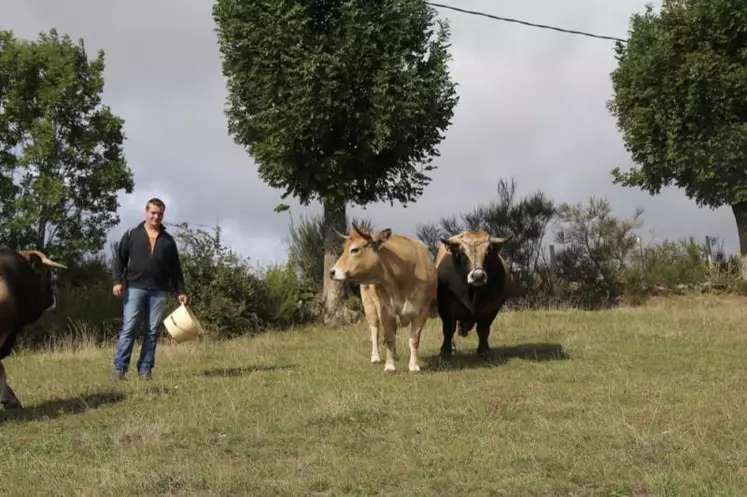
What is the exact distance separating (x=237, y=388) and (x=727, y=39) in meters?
17.8

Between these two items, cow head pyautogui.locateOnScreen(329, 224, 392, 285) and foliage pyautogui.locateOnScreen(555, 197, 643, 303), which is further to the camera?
foliage pyautogui.locateOnScreen(555, 197, 643, 303)

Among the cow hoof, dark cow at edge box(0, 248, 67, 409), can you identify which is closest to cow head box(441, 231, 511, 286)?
dark cow at edge box(0, 248, 67, 409)

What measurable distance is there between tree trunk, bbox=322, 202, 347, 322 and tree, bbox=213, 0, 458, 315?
0.60 m

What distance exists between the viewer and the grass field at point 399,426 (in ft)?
16.2

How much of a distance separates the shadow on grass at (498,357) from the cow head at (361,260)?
4.96 feet

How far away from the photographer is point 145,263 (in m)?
9.30

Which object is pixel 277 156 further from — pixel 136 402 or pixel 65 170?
pixel 136 402

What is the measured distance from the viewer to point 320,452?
5.67 metres

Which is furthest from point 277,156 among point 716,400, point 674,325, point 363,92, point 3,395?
point 716,400

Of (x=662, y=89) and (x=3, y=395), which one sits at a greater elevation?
(x=662, y=89)

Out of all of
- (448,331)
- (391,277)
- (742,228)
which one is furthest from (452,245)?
(742,228)

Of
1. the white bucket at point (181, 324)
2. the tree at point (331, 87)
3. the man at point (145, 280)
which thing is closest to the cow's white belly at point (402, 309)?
the white bucket at point (181, 324)

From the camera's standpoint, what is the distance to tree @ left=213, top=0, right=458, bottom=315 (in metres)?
16.2

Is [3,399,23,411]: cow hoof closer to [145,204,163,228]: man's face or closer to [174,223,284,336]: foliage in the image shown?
[145,204,163,228]: man's face
